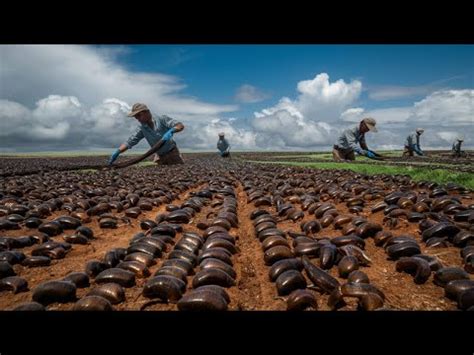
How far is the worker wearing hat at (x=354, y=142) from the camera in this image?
17938 millimetres

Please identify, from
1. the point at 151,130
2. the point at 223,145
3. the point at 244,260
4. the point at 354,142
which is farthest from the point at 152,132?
the point at 223,145

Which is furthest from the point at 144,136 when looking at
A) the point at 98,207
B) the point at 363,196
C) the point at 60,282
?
the point at 60,282

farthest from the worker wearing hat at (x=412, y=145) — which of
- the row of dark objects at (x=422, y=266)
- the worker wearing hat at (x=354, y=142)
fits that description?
the row of dark objects at (x=422, y=266)

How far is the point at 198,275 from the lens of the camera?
338 centimetres

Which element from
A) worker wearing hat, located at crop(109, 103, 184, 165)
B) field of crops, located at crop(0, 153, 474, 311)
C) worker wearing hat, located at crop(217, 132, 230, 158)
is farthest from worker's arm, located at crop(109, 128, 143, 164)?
worker wearing hat, located at crop(217, 132, 230, 158)

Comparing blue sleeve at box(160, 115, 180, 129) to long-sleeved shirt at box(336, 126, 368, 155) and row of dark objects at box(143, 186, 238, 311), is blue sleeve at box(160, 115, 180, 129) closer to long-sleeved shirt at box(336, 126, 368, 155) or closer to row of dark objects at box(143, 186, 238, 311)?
long-sleeved shirt at box(336, 126, 368, 155)

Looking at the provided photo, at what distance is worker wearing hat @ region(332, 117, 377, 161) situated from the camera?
1794cm

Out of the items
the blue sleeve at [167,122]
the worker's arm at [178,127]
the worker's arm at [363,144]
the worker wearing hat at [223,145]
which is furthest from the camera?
the worker wearing hat at [223,145]

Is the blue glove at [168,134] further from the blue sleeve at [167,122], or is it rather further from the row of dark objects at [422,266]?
the row of dark objects at [422,266]
